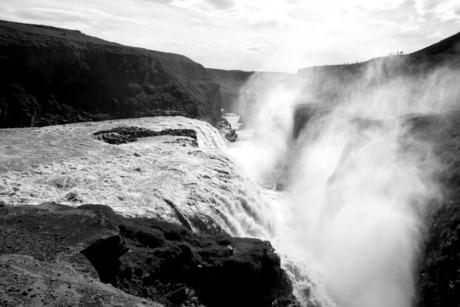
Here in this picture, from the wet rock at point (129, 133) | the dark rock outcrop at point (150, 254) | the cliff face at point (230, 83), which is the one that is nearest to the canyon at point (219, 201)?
the dark rock outcrop at point (150, 254)

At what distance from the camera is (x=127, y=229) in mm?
15766

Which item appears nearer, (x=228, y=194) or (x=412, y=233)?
(x=412, y=233)

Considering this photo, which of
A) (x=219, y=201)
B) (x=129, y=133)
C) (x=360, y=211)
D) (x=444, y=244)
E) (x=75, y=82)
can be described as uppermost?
(x=75, y=82)

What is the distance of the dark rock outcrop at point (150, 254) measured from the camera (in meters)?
12.5

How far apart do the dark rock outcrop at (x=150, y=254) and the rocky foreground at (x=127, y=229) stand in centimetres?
4

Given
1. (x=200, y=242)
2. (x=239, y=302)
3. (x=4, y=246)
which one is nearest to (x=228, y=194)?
(x=200, y=242)

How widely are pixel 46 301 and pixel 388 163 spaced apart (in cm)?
2077

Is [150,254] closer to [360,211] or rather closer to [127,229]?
[127,229]

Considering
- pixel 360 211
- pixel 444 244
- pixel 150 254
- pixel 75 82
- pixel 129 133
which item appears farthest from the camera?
pixel 75 82

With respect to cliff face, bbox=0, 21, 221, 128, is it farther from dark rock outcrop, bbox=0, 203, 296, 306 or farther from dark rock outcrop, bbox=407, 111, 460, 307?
dark rock outcrop, bbox=407, 111, 460, 307

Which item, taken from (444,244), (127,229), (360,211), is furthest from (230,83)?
(127,229)

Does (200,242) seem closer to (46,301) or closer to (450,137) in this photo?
(46,301)

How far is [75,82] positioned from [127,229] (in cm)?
4132

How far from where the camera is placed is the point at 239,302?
1577 cm
